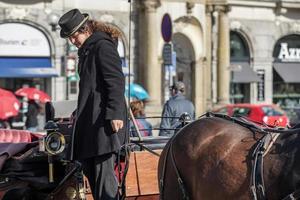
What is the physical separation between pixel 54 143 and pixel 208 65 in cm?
2412

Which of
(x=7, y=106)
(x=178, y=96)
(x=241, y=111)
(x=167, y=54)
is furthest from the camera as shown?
(x=241, y=111)

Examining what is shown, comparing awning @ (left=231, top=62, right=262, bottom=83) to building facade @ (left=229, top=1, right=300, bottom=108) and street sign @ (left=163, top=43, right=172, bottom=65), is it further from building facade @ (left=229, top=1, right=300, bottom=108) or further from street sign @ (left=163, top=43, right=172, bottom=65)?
street sign @ (left=163, top=43, right=172, bottom=65)

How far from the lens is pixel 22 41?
2384 cm

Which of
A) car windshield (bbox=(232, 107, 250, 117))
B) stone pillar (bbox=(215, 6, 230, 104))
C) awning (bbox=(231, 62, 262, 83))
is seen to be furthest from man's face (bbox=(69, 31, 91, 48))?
awning (bbox=(231, 62, 262, 83))

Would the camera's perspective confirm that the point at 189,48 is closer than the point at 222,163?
No

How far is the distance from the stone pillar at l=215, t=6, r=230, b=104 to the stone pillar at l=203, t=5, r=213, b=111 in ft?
1.30

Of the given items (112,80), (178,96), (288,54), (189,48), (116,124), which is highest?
(189,48)

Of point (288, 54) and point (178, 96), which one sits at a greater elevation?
point (288, 54)

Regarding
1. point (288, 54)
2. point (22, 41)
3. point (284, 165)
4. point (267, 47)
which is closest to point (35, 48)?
point (22, 41)

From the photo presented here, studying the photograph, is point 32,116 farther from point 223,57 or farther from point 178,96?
point 223,57

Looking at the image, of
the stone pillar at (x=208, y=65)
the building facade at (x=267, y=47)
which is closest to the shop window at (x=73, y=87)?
the stone pillar at (x=208, y=65)

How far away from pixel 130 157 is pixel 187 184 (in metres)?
1.20

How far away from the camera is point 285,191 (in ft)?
11.9

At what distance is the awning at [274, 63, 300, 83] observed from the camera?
3123 cm
